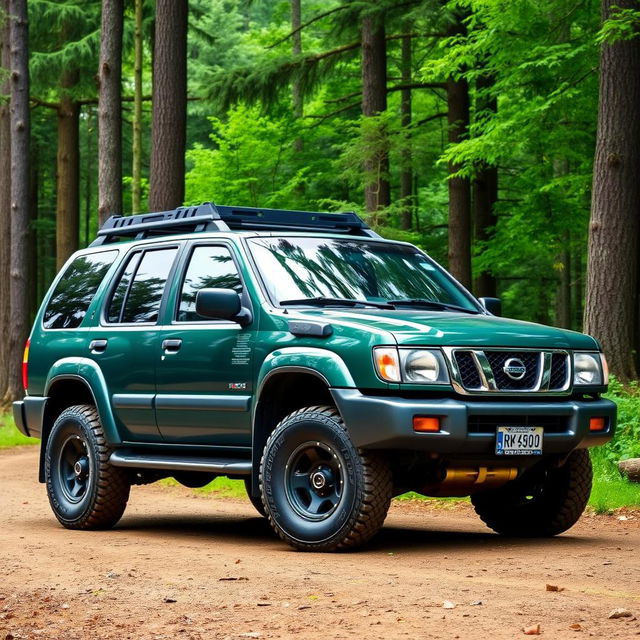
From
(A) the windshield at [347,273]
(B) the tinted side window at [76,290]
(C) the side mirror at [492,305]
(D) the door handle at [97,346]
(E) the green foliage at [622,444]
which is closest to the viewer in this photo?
(A) the windshield at [347,273]

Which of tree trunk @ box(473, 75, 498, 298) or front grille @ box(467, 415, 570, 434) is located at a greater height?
tree trunk @ box(473, 75, 498, 298)

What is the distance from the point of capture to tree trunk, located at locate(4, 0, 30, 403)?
27.2 meters


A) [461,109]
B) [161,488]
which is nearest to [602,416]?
[161,488]

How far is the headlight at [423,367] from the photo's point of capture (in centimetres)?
781

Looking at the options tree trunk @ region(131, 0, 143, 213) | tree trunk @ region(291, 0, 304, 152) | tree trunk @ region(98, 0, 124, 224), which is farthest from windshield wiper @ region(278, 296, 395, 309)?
tree trunk @ region(291, 0, 304, 152)

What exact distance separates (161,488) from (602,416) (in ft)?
25.2

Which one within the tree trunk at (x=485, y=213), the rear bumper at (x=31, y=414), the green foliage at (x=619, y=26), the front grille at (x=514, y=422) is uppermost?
the green foliage at (x=619, y=26)

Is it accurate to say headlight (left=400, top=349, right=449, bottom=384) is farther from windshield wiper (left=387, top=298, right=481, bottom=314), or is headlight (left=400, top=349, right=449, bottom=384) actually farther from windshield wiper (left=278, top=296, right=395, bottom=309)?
windshield wiper (left=387, top=298, right=481, bottom=314)

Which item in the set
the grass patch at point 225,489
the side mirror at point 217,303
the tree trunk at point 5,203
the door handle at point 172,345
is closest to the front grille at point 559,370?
the side mirror at point 217,303

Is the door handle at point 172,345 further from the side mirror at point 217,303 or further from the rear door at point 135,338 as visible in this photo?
the side mirror at point 217,303

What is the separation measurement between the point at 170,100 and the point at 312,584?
13.9 metres

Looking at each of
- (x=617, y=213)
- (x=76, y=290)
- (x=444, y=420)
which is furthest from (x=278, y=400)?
(x=617, y=213)

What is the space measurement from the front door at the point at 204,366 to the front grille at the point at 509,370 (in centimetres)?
160

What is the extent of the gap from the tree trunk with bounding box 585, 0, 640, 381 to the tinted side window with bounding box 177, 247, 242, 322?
8.29m
